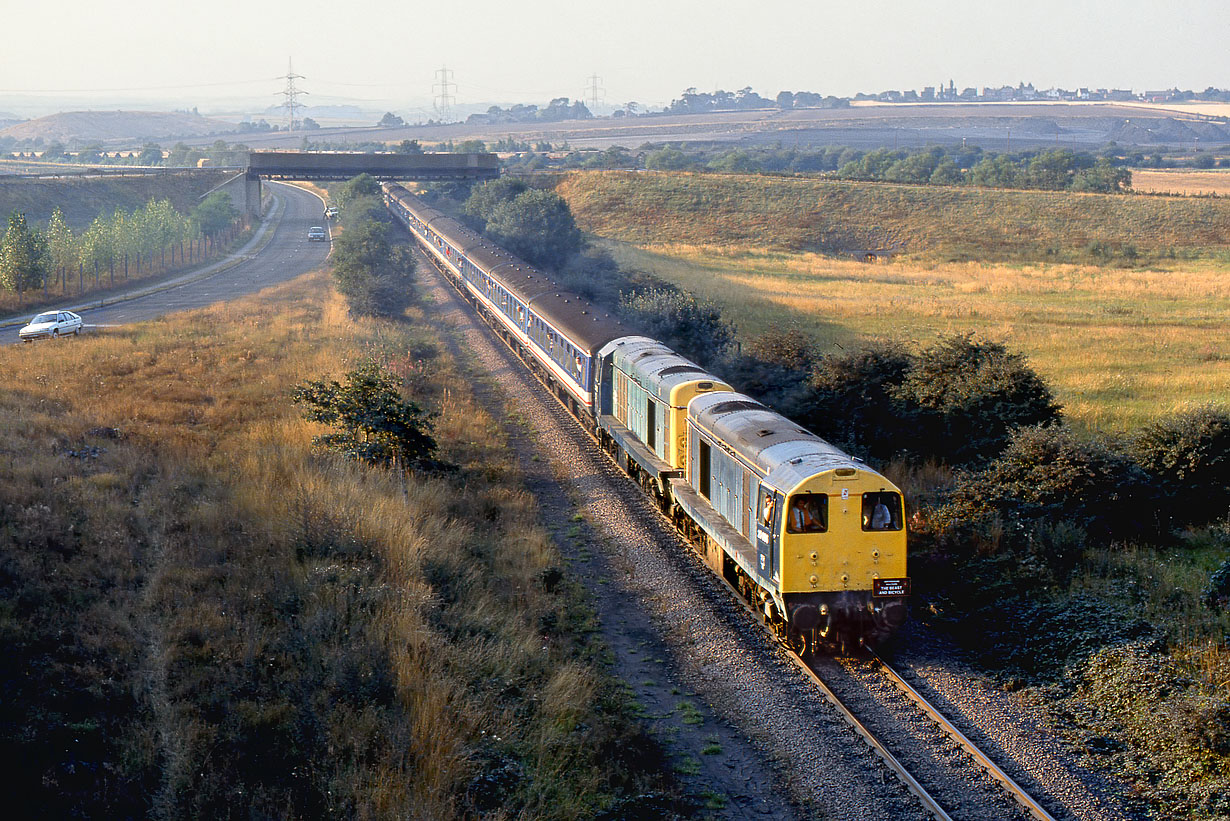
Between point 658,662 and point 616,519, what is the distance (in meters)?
6.47

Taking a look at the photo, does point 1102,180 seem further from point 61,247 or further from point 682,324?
point 61,247

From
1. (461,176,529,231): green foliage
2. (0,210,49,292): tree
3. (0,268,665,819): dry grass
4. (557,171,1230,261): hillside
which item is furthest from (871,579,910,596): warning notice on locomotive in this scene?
(557,171,1230,261): hillside

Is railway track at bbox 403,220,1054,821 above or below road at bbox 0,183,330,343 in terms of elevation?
below

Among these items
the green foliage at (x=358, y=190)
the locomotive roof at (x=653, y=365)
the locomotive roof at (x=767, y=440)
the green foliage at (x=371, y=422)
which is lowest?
the green foliage at (x=371, y=422)

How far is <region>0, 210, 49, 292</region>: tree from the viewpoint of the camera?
48.6 meters

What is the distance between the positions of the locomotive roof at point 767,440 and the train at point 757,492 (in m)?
0.03

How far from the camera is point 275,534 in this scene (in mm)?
16859

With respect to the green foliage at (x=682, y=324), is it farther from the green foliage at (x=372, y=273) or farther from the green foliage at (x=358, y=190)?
the green foliage at (x=358, y=190)

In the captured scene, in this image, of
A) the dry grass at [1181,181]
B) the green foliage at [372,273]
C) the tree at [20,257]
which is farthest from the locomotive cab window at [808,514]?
the dry grass at [1181,181]

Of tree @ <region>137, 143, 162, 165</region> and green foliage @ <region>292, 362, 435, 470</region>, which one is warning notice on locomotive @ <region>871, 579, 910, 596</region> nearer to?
green foliage @ <region>292, 362, 435, 470</region>

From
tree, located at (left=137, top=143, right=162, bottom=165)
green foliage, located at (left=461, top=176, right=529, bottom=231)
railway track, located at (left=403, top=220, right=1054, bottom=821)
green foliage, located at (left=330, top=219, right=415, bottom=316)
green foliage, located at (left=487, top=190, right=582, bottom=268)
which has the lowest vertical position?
railway track, located at (left=403, top=220, right=1054, bottom=821)

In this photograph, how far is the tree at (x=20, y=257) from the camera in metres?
48.6

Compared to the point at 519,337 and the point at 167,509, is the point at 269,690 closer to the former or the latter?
the point at 167,509

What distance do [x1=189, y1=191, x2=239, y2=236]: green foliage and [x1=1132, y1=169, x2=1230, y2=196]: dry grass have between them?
103 m
